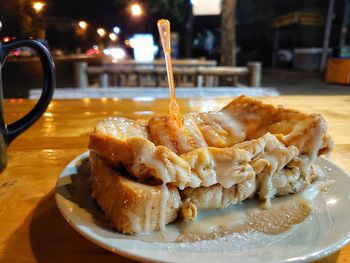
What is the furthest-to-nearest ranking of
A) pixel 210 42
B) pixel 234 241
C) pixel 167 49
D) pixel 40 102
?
pixel 210 42, pixel 40 102, pixel 167 49, pixel 234 241

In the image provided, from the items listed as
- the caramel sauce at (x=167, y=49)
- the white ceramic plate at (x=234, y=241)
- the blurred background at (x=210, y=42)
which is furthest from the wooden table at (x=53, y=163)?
the blurred background at (x=210, y=42)

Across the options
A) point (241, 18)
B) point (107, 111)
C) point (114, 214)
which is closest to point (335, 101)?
point (107, 111)

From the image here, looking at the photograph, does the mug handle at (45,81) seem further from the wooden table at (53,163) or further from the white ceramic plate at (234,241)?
the white ceramic plate at (234,241)

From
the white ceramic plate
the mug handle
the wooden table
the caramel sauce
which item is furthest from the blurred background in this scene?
the white ceramic plate

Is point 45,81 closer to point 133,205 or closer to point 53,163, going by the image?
point 53,163

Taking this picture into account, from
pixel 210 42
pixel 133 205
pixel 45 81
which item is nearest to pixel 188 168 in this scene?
pixel 133 205

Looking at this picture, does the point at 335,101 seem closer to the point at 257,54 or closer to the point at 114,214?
the point at 114,214
